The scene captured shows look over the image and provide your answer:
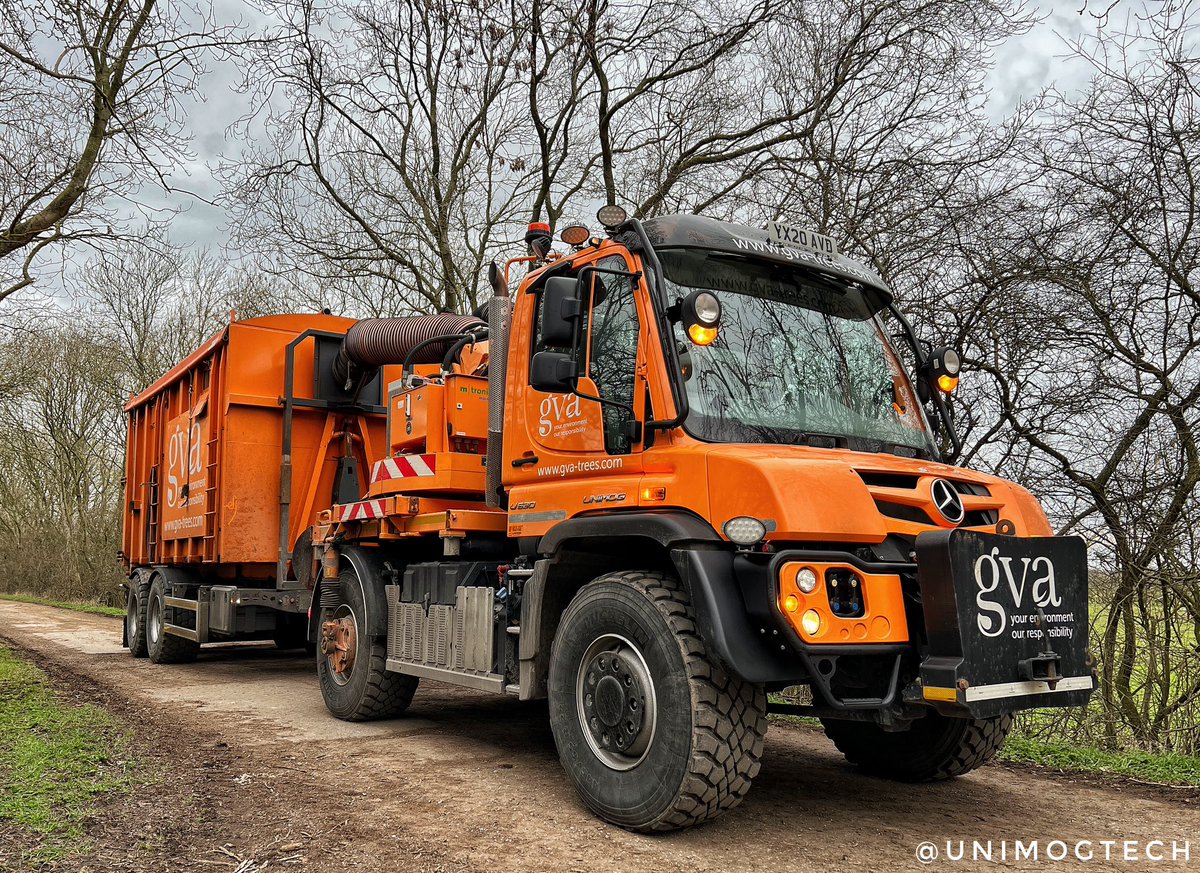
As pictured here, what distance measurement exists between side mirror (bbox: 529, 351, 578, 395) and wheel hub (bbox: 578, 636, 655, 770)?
1.30 metres

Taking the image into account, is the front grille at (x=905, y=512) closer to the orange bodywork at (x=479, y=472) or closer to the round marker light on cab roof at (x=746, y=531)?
the orange bodywork at (x=479, y=472)

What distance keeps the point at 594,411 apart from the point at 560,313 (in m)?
0.57

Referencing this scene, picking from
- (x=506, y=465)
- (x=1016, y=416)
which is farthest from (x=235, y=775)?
(x=1016, y=416)

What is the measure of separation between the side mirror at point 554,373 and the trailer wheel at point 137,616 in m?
8.90

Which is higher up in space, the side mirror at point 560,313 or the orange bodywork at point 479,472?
the side mirror at point 560,313

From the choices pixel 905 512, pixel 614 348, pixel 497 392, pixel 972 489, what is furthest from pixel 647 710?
pixel 497 392

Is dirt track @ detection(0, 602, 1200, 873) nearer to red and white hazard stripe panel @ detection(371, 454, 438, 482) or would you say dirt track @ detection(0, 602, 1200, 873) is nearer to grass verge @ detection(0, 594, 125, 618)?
red and white hazard stripe panel @ detection(371, 454, 438, 482)

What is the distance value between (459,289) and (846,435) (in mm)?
10268

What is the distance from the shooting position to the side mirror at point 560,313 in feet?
16.9

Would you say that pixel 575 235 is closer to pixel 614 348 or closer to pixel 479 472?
pixel 614 348

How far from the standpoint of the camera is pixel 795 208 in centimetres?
1084

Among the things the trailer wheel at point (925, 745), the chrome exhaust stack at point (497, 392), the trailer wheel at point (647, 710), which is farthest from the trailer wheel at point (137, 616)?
the trailer wheel at point (925, 745)

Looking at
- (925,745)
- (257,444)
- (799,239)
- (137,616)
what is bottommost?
(925,745)

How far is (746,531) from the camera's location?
4.36 meters
